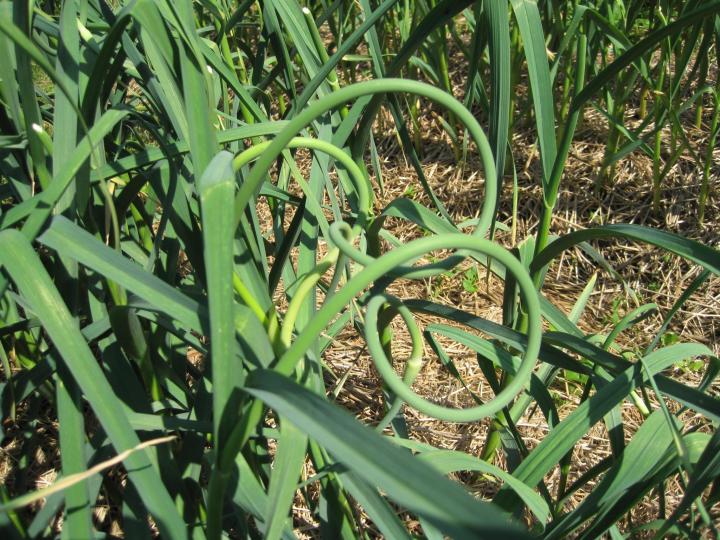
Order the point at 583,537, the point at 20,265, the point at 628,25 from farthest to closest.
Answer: the point at 628,25 → the point at 583,537 → the point at 20,265

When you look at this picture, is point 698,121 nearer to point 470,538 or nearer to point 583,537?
point 583,537

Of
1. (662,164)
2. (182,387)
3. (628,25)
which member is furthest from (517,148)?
(182,387)

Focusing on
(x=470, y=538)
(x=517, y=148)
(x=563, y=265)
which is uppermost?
(x=517, y=148)

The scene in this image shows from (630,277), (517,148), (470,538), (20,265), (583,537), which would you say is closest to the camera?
(470,538)

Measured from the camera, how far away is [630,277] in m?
1.33

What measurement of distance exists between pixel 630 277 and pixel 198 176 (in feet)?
3.37

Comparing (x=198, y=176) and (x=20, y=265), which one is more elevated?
(x=198, y=176)

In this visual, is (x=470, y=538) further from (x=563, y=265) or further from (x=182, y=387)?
(x=563, y=265)

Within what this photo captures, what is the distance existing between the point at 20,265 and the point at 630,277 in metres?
1.14

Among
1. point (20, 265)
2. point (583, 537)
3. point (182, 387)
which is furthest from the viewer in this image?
point (182, 387)

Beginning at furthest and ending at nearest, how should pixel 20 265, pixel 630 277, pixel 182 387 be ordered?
pixel 630 277 → pixel 182 387 → pixel 20 265

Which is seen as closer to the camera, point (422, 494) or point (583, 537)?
point (422, 494)

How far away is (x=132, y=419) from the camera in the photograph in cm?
59

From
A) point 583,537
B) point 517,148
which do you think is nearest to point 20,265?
point 583,537
